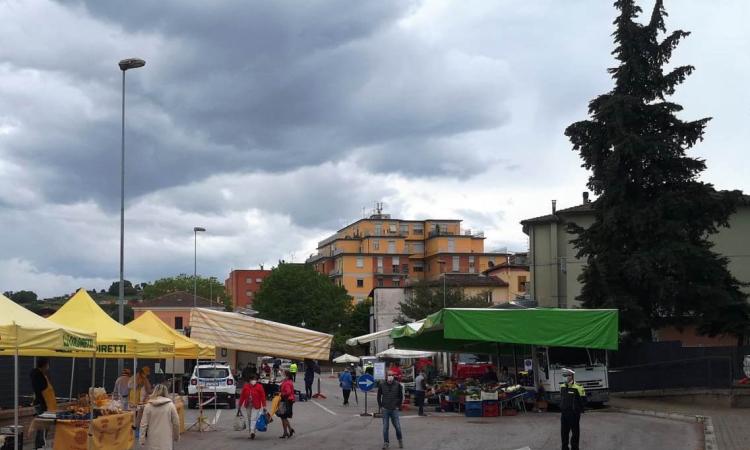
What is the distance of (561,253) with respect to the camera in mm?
63938

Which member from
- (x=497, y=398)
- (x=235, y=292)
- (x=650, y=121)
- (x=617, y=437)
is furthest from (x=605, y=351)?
(x=235, y=292)

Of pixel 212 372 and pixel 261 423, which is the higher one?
pixel 212 372

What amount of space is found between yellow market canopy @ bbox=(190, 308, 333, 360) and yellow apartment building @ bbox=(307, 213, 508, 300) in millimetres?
106733

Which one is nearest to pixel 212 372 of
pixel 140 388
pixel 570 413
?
pixel 140 388

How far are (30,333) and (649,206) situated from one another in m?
30.0

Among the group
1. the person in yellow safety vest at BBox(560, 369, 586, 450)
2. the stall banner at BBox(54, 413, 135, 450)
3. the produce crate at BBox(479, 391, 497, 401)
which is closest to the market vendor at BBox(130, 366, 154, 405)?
the stall banner at BBox(54, 413, 135, 450)

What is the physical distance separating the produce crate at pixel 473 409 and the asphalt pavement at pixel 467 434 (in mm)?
294

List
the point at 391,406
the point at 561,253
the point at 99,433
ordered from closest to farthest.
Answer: the point at 99,433 < the point at 391,406 < the point at 561,253

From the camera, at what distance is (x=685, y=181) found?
39188 millimetres

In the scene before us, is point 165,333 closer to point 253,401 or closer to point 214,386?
point 253,401

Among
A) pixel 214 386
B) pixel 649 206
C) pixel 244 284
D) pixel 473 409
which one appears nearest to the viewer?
pixel 473 409

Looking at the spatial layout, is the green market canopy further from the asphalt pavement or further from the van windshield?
the van windshield

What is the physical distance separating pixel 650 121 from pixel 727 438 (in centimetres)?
2189

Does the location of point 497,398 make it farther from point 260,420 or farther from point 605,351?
point 260,420
